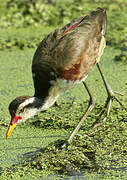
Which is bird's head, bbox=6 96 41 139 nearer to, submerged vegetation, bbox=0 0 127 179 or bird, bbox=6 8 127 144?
bird, bbox=6 8 127 144

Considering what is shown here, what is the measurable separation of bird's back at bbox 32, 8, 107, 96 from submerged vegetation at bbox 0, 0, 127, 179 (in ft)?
2.54

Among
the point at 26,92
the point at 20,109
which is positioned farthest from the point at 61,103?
the point at 20,109

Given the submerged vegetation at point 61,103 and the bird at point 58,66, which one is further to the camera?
the bird at point 58,66

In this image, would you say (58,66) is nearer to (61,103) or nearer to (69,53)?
(69,53)

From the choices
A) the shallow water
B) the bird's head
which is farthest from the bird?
the shallow water

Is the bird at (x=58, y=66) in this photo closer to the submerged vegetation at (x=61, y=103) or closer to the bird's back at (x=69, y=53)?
the bird's back at (x=69, y=53)

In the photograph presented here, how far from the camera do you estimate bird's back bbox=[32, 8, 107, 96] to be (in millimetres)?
5129

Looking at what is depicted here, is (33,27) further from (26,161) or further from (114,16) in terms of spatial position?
(26,161)

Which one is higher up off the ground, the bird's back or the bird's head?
the bird's back

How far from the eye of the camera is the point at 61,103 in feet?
21.4

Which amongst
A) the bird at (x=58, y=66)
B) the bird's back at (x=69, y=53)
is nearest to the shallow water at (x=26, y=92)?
the bird at (x=58, y=66)

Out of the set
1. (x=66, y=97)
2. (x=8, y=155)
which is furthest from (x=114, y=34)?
(x=8, y=155)

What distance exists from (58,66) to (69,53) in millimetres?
221

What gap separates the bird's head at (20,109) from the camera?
16.7ft
